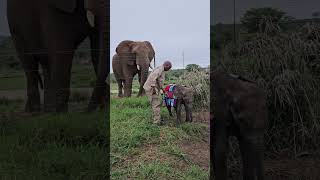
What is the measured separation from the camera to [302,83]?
11.9 ft

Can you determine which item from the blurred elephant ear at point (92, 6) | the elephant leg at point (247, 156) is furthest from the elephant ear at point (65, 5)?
the elephant leg at point (247, 156)

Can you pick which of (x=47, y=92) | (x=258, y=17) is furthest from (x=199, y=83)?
(x=47, y=92)

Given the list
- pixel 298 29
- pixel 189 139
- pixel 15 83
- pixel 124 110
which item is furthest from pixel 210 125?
pixel 15 83

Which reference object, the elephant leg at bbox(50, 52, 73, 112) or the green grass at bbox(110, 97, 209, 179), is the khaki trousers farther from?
the elephant leg at bbox(50, 52, 73, 112)

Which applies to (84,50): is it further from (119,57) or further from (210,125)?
(210,125)

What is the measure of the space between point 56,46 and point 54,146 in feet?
2.43

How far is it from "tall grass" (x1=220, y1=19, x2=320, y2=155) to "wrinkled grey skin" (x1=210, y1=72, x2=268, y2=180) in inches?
19.3

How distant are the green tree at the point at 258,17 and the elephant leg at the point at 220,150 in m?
0.93

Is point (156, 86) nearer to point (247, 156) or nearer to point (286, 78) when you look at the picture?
point (247, 156)

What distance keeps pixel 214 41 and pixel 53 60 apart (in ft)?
3.93

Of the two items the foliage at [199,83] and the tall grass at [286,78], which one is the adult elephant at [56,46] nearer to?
the foliage at [199,83]

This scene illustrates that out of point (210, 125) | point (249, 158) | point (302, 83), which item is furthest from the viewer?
point (302, 83)

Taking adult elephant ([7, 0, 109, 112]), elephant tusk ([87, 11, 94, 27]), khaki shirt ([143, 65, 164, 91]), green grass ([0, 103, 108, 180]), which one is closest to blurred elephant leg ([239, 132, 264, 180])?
khaki shirt ([143, 65, 164, 91])

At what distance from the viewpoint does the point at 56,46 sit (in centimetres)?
378
